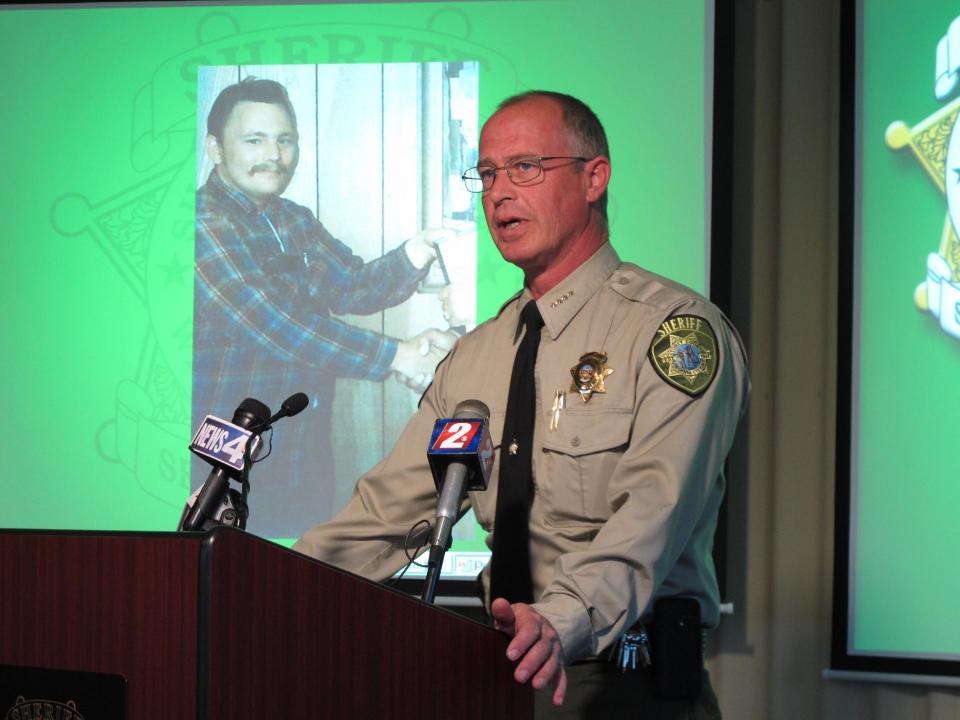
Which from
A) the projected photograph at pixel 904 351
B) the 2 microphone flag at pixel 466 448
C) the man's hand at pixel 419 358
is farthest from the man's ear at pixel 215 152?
the 2 microphone flag at pixel 466 448

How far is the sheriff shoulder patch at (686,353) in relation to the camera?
179 cm

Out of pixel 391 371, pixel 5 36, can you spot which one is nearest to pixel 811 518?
pixel 391 371

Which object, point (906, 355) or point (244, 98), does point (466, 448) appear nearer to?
point (906, 355)

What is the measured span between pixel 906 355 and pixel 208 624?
2.54m

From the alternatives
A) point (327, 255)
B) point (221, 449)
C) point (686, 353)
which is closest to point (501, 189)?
point (686, 353)

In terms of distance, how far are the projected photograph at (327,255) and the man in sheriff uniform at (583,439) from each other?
3.55 ft

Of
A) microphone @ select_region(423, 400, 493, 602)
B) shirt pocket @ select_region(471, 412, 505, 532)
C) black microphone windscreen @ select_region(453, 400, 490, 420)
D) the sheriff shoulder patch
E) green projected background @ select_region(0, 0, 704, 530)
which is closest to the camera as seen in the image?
microphone @ select_region(423, 400, 493, 602)

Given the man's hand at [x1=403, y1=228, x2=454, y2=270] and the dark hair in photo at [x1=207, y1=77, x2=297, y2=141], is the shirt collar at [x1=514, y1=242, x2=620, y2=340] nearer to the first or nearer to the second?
the man's hand at [x1=403, y1=228, x2=454, y2=270]

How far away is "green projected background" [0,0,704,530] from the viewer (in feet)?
10.8

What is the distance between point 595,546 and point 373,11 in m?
2.24

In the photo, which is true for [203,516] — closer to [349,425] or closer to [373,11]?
[349,425]

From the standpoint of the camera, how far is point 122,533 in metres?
1.04

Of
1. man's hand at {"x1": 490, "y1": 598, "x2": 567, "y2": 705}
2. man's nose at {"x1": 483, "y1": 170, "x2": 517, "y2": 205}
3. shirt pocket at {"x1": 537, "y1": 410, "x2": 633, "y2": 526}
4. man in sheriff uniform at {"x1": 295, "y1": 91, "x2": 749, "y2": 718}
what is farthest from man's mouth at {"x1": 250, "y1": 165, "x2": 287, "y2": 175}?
man's hand at {"x1": 490, "y1": 598, "x2": 567, "y2": 705}

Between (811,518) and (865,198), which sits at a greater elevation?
(865,198)
